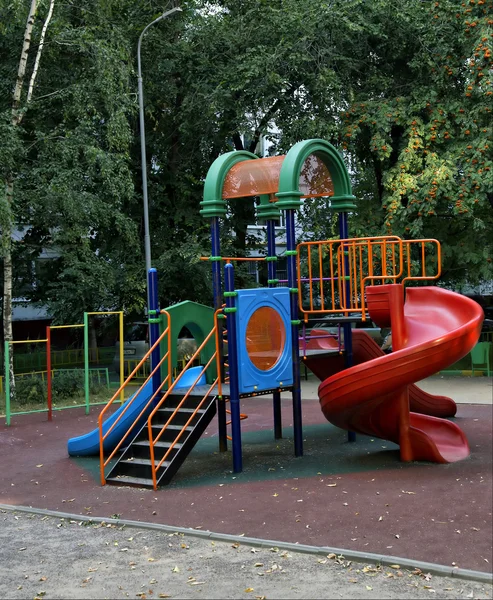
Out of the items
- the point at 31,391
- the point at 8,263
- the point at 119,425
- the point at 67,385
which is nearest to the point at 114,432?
the point at 119,425

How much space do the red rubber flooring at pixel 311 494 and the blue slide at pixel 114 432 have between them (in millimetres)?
288

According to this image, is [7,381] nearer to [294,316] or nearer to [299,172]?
[294,316]

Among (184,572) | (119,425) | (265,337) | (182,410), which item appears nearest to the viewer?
(184,572)

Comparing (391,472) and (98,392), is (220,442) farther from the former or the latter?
(98,392)

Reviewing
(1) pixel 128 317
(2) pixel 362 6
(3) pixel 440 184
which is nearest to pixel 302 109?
(2) pixel 362 6

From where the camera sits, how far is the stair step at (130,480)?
9031mm

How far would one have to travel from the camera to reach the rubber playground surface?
6.84 m

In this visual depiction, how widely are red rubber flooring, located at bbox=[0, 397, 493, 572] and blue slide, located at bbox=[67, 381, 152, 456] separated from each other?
0.94 feet

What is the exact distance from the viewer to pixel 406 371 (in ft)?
29.3

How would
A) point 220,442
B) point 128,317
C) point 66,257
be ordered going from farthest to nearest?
point 128,317 < point 66,257 < point 220,442

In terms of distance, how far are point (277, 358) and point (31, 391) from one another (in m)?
8.50

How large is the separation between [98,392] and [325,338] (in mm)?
7835

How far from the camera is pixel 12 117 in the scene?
1695 centimetres

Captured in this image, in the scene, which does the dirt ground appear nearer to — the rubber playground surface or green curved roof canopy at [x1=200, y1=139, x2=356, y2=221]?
the rubber playground surface
